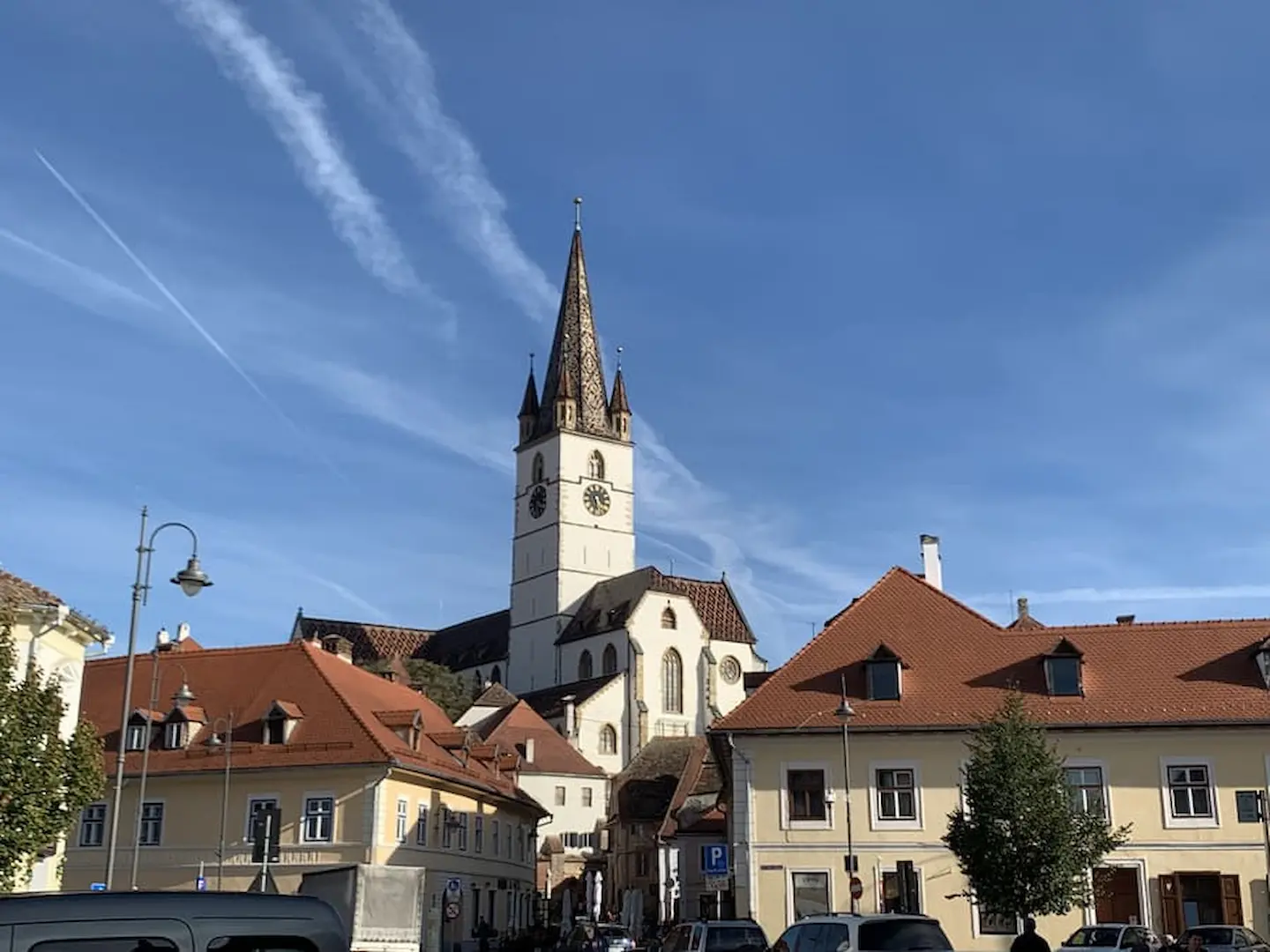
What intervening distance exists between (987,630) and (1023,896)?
9.94m

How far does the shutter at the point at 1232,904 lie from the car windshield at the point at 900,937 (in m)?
20.5

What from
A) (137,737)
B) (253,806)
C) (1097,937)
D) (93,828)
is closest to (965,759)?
(1097,937)

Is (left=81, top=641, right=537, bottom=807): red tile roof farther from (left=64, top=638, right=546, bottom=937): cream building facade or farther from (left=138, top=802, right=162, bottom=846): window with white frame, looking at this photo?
(left=138, top=802, right=162, bottom=846): window with white frame

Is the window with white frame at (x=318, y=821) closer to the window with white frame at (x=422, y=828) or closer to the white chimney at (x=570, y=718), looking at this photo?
the window with white frame at (x=422, y=828)

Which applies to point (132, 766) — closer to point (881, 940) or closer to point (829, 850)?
point (829, 850)

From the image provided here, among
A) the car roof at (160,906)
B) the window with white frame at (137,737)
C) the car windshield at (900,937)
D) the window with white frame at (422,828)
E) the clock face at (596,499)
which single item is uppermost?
the clock face at (596,499)

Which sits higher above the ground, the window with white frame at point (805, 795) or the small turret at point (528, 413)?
the small turret at point (528, 413)

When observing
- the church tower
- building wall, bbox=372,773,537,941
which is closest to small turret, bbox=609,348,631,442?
the church tower

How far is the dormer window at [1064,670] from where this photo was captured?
38.0m

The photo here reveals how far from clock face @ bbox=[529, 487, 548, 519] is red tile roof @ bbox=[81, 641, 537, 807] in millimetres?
73694

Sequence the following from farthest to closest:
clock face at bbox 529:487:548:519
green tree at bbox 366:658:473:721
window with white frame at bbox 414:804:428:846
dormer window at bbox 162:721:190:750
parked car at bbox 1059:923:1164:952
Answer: clock face at bbox 529:487:548:519
green tree at bbox 366:658:473:721
dormer window at bbox 162:721:190:750
window with white frame at bbox 414:804:428:846
parked car at bbox 1059:923:1164:952

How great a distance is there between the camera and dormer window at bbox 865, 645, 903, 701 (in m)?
38.2

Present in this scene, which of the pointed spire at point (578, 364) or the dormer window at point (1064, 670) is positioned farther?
the pointed spire at point (578, 364)

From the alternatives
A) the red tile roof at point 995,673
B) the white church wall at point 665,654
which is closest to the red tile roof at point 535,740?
the white church wall at point 665,654
